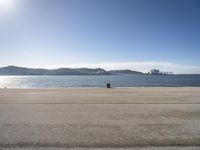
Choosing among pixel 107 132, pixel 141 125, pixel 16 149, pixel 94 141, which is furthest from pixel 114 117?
pixel 16 149

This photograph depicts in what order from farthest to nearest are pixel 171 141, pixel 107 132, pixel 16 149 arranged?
1. pixel 107 132
2. pixel 171 141
3. pixel 16 149

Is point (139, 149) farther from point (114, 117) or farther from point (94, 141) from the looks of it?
point (114, 117)

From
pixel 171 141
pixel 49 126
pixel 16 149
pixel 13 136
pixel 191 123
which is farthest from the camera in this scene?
pixel 191 123

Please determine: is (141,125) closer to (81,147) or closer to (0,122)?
(81,147)

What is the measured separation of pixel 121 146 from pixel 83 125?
3016 mm

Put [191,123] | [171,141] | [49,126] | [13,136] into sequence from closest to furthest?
[171,141] < [13,136] < [49,126] < [191,123]

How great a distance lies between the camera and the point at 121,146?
7.25 meters

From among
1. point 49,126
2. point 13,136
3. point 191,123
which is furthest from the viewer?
point 191,123

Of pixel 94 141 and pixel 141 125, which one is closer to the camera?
pixel 94 141

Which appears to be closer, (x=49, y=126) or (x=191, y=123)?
(x=49, y=126)

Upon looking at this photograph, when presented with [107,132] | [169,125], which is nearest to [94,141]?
[107,132]

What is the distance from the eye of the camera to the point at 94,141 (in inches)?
304

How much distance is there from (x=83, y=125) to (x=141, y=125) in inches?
86.0

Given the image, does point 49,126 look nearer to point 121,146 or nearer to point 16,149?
point 16,149
